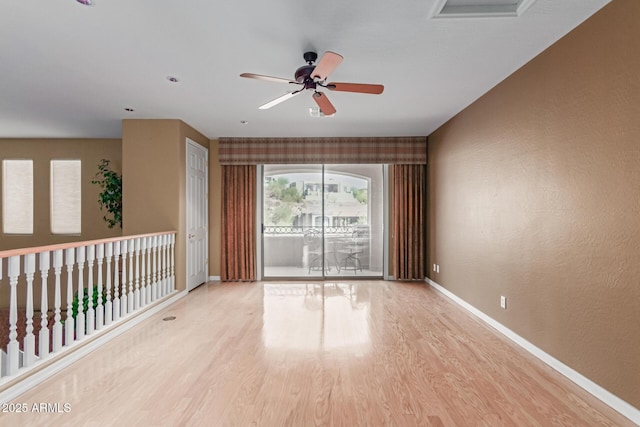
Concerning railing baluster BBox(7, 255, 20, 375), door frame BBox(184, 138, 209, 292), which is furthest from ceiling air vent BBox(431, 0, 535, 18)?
door frame BBox(184, 138, 209, 292)

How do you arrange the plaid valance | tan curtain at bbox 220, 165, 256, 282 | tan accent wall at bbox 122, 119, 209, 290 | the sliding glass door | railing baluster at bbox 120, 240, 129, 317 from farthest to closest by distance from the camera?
the sliding glass door → tan curtain at bbox 220, 165, 256, 282 → the plaid valance → tan accent wall at bbox 122, 119, 209, 290 → railing baluster at bbox 120, 240, 129, 317

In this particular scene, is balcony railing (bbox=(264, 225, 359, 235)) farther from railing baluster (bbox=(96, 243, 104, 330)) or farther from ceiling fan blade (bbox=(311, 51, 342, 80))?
ceiling fan blade (bbox=(311, 51, 342, 80))

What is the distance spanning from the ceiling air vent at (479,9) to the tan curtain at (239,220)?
4.15m

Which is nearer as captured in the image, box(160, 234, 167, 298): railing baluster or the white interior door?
box(160, 234, 167, 298): railing baluster

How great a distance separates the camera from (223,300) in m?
4.57

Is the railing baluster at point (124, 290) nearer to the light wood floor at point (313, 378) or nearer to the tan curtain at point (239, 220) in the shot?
the light wood floor at point (313, 378)

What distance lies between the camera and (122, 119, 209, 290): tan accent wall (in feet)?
15.1

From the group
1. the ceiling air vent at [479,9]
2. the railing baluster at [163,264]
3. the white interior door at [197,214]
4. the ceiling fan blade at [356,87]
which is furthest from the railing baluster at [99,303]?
the ceiling air vent at [479,9]

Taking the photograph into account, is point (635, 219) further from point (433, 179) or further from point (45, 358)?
point (45, 358)

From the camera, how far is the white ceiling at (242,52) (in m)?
2.21

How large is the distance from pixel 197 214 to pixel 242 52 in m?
3.22

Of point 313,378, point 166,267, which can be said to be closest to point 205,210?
point 166,267

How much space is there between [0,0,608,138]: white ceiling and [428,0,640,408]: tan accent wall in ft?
0.99

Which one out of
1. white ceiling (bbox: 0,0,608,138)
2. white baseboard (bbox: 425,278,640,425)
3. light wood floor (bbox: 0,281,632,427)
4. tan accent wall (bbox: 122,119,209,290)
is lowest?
light wood floor (bbox: 0,281,632,427)
